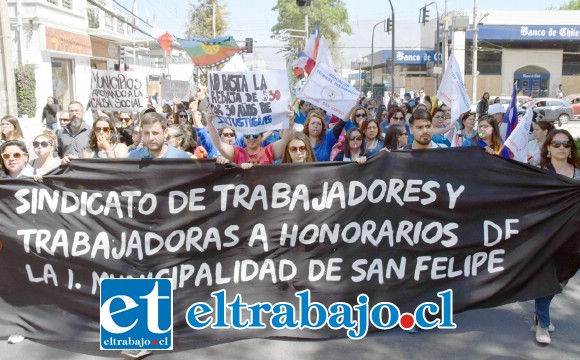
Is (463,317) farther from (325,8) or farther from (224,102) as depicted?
(325,8)

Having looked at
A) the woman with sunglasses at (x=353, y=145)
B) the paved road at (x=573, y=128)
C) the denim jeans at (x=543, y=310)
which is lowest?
the denim jeans at (x=543, y=310)

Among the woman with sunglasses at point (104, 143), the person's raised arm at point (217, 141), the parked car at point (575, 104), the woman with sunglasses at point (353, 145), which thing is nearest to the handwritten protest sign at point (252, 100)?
the person's raised arm at point (217, 141)

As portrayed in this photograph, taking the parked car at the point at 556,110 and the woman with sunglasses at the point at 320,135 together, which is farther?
the parked car at the point at 556,110

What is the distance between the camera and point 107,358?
4430 mm

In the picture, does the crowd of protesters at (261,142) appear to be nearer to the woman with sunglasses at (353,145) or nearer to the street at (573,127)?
the woman with sunglasses at (353,145)

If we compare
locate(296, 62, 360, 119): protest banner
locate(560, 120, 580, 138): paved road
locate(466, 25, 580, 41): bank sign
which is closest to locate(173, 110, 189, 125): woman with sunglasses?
locate(296, 62, 360, 119): protest banner

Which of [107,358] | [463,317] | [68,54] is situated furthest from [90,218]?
[68,54]

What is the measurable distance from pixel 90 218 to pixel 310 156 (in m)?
1.83

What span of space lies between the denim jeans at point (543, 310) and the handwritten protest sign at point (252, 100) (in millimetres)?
2500

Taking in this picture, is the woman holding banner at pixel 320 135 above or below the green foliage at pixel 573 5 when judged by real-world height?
below

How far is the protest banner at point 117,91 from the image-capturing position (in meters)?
8.82

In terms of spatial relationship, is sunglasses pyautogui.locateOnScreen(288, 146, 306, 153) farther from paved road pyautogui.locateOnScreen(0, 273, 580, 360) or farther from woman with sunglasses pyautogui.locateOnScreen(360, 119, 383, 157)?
woman with sunglasses pyautogui.locateOnScreen(360, 119, 383, 157)

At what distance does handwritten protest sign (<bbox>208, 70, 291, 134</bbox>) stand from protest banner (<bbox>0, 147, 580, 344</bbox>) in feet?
3.33

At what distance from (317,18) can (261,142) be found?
8075 cm
